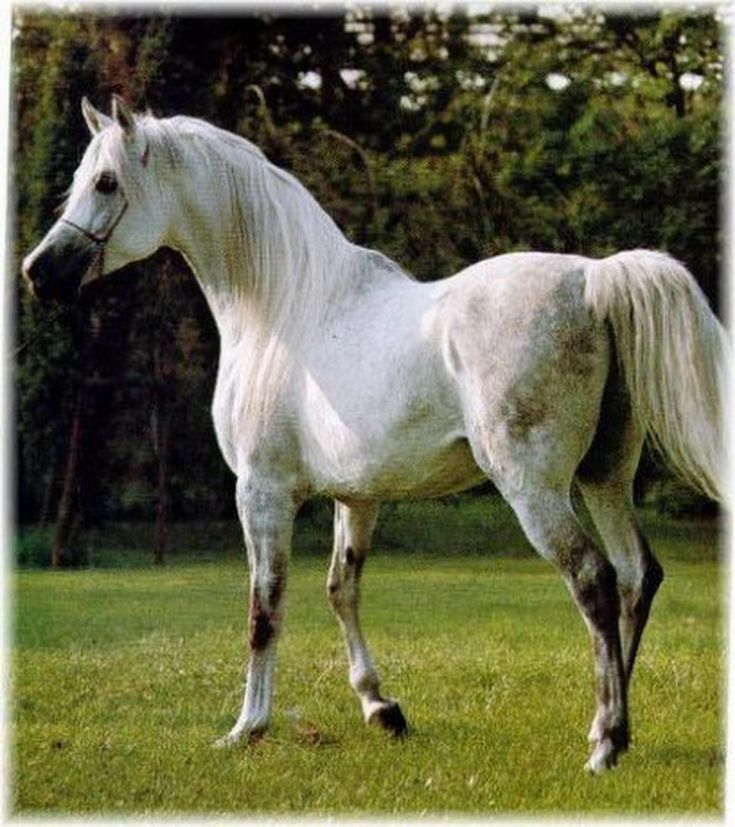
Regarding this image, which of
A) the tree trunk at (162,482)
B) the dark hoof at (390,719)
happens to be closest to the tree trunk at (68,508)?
the tree trunk at (162,482)

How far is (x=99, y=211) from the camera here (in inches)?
184

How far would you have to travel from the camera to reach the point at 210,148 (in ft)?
15.7

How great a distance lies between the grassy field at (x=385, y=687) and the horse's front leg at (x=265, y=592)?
150 mm

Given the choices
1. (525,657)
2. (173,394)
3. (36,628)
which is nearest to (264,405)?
(173,394)

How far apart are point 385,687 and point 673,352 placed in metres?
2.02

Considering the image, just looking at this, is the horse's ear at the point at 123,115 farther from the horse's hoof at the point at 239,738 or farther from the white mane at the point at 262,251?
the horse's hoof at the point at 239,738

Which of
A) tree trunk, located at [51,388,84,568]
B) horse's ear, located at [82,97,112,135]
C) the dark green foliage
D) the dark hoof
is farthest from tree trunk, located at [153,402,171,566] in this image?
horse's ear, located at [82,97,112,135]

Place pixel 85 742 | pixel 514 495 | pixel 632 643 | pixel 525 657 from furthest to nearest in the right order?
1. pixel 525 657
2. pixel 85 742
3. pixel 632 643
4. pixel 514 495

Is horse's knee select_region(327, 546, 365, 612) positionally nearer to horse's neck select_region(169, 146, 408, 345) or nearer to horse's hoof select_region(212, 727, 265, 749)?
horse's hoof select_region(212, 727, 265, 749)

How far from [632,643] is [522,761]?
0.56 metres

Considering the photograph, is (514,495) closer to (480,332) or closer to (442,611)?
(480,332)

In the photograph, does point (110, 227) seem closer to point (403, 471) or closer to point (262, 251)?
point (262, 251)

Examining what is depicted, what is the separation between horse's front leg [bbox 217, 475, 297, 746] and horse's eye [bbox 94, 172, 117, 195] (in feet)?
3.91

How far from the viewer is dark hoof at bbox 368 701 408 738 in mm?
Answer: 4805
